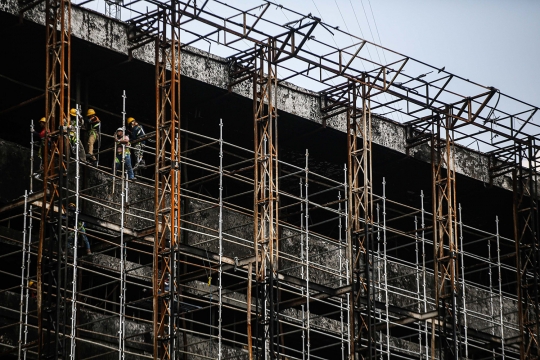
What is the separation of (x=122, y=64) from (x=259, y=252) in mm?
6261

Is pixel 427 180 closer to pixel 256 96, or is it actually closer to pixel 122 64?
pixel 256 96

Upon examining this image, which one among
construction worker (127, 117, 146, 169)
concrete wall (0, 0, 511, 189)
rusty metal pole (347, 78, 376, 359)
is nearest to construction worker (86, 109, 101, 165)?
construction worker (127, 117, 146, 169)

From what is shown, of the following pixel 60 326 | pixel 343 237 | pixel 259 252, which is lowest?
pixel 60 326

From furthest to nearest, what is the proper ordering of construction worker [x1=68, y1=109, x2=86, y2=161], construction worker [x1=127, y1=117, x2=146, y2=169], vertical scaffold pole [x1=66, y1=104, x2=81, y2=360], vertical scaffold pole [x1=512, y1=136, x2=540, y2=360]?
vertical scaffold pole [x1=512, y1=136, x2=540, y2=360] → construction worker [x1=127, y1=117, x2=146, y2=169] → construction worker [x1=68, y1=109, x2=86, y2=161] → vertical scaffold pole [x1=66, y1=104, x2=81, y2=360]

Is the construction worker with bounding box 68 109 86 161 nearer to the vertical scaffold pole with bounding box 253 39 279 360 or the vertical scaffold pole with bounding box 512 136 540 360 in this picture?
the vertical scaffold pole with bounding box 253 39 279 360

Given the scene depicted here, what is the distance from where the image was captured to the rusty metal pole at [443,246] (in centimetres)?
3931

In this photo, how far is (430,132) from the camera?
42094mm

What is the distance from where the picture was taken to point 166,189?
34.8 meters

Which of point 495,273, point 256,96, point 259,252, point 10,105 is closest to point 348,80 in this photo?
point 256,96

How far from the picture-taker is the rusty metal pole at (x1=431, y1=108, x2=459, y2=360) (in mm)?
39312

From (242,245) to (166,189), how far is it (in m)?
3.57

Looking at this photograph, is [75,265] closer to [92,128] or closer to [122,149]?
[122,149]

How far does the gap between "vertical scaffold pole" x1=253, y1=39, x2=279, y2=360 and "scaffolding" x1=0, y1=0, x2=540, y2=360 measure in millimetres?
68

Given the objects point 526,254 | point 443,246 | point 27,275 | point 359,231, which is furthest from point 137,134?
point 526,254
